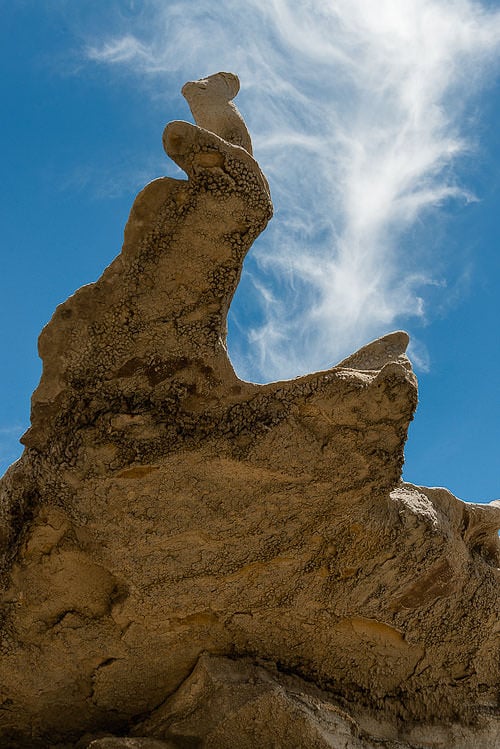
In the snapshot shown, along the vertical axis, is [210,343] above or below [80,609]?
above

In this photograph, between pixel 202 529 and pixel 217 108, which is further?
pixel 217 108

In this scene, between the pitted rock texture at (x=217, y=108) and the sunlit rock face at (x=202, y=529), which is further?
the pitted rock texture at (x=217, y=108)

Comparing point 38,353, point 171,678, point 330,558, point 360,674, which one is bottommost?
point 171,678

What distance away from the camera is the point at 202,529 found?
12.9ft

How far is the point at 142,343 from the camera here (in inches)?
150

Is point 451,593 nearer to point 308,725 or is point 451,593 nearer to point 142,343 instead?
point 308,725

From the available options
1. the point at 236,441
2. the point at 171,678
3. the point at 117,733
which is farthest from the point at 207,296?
the point at 117,733

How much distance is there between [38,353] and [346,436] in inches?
55.8

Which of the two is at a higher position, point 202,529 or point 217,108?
point 217,108

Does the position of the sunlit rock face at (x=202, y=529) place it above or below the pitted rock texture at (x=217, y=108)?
below

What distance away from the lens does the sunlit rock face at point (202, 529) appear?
3764mm

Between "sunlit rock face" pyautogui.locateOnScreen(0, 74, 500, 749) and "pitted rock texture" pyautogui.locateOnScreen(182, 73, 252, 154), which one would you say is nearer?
"sunlit rock face" pyautogui.locateOnScreen(0, 74, 500, 749)

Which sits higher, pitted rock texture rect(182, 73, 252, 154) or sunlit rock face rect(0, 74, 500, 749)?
pitted rock texture rect(182, 73, 252, 154)

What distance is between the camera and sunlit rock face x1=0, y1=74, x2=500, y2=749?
3.76 meters
